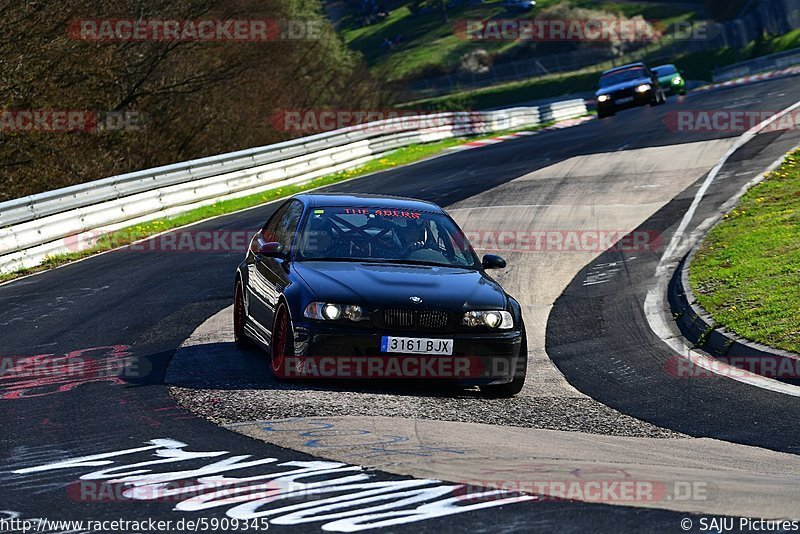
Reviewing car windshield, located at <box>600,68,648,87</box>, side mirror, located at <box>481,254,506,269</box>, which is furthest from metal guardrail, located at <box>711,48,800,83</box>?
side mirror, located at <box>481,254,506,269</box>

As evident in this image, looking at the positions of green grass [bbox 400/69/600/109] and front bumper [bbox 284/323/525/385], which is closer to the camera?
front bumper [bbox 284/323/525/385]

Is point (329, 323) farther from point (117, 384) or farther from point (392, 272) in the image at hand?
point (117, 384)

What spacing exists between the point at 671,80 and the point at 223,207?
1009 inches

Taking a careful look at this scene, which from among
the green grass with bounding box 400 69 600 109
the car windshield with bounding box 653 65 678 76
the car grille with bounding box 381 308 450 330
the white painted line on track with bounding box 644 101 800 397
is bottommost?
the white painted line on track with bounding box 644 101 800 397

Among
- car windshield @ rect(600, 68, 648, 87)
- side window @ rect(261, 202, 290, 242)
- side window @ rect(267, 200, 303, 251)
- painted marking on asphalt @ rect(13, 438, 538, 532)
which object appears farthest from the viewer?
car windshield @ rect(600, 68, 648, 87)

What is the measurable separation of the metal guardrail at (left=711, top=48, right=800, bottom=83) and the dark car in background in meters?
20.8

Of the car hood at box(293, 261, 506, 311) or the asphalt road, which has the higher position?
the car hood at box(293, 261, 506, 311)

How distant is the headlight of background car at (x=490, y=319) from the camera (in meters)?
9.05

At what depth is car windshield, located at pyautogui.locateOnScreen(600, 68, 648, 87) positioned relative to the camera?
39.3 meters

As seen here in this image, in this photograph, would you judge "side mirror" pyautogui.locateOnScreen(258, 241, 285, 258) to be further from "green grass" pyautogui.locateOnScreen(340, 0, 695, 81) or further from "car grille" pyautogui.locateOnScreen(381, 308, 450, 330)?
"green grass" pyautogui.locateOnScreen(340, 0, 695, 81)

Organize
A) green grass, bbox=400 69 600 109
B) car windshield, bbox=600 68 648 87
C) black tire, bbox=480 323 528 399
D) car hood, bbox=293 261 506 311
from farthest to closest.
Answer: green grass, bbox=400 69 600 109 < car windshield, bbox=600 68 648 87 < black tire, bbox=480 323 528 399 < car hood, bbox=293 261 506 311

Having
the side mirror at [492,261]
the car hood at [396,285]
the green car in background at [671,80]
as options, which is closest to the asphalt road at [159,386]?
the side mirror at [492,261]

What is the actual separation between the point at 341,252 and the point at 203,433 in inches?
119

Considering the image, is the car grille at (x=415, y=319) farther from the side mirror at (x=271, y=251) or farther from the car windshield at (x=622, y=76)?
the car windshield at (x=622, y=76)
